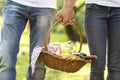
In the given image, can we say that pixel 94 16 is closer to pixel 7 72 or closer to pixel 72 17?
pixel 72 17

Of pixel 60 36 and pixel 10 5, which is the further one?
pixel 60 36

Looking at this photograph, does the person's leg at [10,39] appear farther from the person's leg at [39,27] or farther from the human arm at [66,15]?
the human arm at [66,15]

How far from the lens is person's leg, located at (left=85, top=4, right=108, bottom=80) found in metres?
3.63

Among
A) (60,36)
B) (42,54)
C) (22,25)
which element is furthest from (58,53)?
(60,36)

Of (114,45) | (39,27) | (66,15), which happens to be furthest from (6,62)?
(114,45)

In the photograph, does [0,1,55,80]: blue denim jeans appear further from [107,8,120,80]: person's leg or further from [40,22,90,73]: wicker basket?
[107,8,120,80]: person's leg

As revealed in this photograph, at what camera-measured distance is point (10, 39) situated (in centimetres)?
352

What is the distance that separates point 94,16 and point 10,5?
0.68 metres

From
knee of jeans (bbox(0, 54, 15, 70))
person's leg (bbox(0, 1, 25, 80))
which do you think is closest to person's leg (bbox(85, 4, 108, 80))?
person's leg (bbox(0, 1, 25, 80))

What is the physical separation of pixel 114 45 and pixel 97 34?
166 millimetres

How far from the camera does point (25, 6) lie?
11.8 ft

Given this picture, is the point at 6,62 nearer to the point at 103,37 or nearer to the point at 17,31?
the point at 17,31

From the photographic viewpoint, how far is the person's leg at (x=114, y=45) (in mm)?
3615

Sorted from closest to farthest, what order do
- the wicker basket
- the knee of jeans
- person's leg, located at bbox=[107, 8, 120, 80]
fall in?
the wicker basket, the knee of jeans, person's leg, located at bbox=[107, 8, 120, 80]
